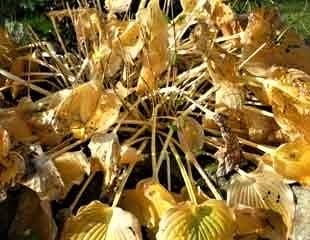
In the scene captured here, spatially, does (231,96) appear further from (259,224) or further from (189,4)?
(189,4)

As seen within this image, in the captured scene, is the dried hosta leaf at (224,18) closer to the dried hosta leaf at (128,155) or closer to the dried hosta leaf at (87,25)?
the dried hosta leaf at (87,25)

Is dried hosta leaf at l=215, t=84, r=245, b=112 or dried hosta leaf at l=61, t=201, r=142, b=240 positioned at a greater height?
dried hosta leaf at l=215, t=84, r=245, b=112

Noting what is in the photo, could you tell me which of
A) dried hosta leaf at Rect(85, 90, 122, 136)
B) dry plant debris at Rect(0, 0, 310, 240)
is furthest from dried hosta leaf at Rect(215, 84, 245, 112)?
dried hosta leaf at Rect(85, 90, 122, 136)

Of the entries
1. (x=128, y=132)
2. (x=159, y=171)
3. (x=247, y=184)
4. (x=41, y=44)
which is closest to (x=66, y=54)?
(x=41, y=44)

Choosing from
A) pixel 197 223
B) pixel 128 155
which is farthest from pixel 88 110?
pixel 197 223

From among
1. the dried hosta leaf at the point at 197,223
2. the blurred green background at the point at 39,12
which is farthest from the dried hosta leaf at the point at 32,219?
the blurred green background at the point at 39,12

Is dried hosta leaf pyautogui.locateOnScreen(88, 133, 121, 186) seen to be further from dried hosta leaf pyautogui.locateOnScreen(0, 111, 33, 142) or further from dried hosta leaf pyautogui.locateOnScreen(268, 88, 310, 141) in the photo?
dried hosta leaf pyautogui.locateOnScreen(268, 88, 310, 141)

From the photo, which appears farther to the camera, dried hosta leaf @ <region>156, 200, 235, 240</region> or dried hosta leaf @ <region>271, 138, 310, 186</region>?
dried hosta leaf @ <region>271, 138, 310, 186</region>
